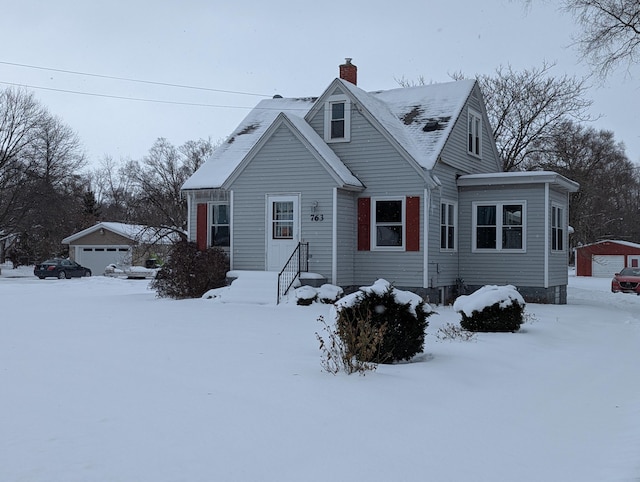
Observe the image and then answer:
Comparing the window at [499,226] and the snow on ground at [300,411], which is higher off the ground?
the window at [499,226]

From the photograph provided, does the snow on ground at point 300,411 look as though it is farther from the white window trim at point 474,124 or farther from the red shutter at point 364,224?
the white window trim at point 474,124

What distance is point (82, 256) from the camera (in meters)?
49.1

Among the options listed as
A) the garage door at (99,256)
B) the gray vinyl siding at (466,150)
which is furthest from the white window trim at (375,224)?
the garage door at (99,256)

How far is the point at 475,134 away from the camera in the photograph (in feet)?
76.8

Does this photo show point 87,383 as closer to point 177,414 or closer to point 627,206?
point 177,414

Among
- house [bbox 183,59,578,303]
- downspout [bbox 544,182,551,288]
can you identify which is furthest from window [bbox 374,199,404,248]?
downspout [bbox 544,182,551,288]

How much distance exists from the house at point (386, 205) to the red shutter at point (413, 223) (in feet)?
0.10

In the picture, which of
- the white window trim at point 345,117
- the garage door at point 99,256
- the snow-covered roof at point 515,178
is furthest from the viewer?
the garage door at point 99,256

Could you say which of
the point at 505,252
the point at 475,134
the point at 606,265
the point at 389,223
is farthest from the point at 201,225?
the point at 606,265

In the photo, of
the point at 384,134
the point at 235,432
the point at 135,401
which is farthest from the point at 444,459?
the point at 384,134

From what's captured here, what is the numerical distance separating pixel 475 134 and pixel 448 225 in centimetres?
455

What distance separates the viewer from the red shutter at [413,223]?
19.3 m

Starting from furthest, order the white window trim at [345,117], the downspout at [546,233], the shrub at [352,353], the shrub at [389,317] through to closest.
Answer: the white window trim at [345,117], the downspout at [546,233], the shrub at [389,317], the shrub at [352,353]

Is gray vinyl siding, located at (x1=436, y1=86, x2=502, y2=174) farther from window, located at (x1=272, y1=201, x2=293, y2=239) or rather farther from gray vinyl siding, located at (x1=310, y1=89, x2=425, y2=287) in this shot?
window, located at (x1=272, y1=201, x2=293, y2=239)
